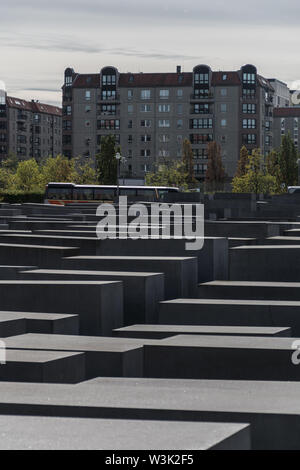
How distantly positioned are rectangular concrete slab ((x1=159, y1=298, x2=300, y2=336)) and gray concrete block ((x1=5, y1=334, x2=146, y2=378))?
3.39 metres

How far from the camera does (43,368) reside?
948 centimetres

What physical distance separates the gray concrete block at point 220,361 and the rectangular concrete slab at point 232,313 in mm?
3076

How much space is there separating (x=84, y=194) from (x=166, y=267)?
6269 centimetres

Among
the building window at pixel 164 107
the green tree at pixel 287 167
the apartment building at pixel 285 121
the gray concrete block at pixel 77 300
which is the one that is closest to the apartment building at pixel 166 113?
the building window at pixel 164 107

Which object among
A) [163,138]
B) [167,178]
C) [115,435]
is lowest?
[115,435]

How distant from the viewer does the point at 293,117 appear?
196500 millimetres

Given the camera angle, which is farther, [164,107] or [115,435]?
[164,107]

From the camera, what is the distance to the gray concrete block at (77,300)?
47.8 ft

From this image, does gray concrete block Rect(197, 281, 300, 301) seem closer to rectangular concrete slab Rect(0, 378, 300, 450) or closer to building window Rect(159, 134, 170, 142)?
rectangular concrete slab Rect(0, 378, 300, 450)

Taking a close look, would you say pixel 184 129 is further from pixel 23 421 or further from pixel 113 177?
pixel 23 421

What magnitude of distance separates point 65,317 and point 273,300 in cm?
471

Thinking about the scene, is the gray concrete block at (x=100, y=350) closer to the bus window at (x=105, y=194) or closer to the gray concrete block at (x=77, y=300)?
the gray concrete block at (x=77, y=300)

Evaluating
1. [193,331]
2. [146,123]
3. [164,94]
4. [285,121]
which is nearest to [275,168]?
[164,94]

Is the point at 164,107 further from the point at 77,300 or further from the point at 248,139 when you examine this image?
the point at 77,300
